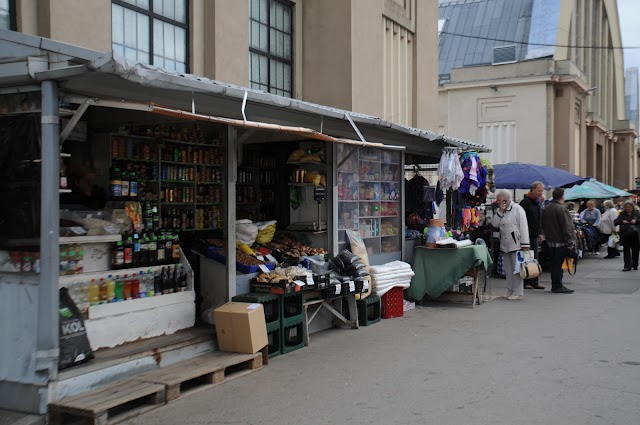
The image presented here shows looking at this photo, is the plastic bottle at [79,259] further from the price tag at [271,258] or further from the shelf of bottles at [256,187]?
the shelf of bottles at [256,187]

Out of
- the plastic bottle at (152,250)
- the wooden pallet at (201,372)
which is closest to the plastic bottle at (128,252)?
the plastic bottle at (152,250)

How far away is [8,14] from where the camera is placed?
8336 millimetres

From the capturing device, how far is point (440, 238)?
11.6 metres

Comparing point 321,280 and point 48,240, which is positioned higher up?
point 48,240

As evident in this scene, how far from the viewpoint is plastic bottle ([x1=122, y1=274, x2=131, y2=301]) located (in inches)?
277

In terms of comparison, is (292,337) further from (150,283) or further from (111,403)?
(111,403)

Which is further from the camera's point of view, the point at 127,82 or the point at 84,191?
the point at 84,191

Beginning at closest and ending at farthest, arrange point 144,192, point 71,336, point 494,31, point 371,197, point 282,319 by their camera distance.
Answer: point 71,336 < point 282,319 < point 144,192 < point 371,197 < point 494,31

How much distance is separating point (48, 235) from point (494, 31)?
34.1m

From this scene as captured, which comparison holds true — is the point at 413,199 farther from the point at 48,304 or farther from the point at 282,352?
the point at 48,304

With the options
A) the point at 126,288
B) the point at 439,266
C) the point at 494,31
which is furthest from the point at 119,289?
the point at 494,31

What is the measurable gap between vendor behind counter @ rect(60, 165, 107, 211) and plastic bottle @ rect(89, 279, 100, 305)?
5.12 feet

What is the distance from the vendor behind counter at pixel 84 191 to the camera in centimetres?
793

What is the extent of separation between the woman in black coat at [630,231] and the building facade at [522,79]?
13.8 metres
